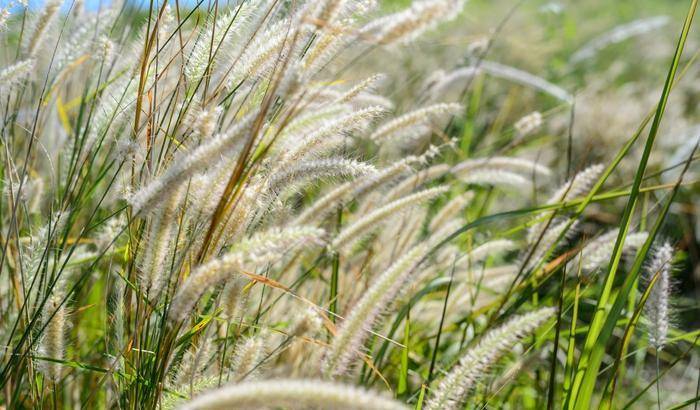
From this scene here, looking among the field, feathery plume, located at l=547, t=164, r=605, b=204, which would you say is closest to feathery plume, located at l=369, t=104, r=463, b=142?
the field

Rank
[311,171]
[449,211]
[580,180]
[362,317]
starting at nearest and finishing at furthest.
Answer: [362,317], [311,171], [580,180], [449,211]

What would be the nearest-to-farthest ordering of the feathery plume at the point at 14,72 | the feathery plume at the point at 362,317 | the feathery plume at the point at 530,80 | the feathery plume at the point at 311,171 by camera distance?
the feathery plume at the point at 362,317, the feathery plume at the point at 311,171, the feathery plume at the point at 14,72, the feathery plume at the point at 530,80

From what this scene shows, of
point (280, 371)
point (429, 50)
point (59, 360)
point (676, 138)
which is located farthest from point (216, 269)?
point (429, 50)

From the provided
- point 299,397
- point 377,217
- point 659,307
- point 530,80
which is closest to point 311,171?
point 377,217

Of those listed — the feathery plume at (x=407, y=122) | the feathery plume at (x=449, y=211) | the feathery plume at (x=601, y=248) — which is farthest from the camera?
the feathery plume at (x=449, y=211)

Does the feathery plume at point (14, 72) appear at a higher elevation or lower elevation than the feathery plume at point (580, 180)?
lower

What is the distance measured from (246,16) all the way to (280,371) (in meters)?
0.75

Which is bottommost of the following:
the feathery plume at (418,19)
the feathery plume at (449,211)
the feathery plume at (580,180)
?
the feathery plume at (449,211)

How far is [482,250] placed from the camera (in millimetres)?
1899

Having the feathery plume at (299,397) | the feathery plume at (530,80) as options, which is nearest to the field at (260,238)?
the feathery plume at (299,397)

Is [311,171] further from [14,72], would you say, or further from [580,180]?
[580,180]

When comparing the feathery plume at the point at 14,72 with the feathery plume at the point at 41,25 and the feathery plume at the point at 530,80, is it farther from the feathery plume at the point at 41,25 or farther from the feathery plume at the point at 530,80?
the feathery plume at the point at 530,80

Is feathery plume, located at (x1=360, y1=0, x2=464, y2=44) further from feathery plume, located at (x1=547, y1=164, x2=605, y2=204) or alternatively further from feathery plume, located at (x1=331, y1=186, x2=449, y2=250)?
feathery plume, located at (x1=547, y1=164, x2=605, y2=204)

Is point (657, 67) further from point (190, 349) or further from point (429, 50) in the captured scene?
point (190, 349)
